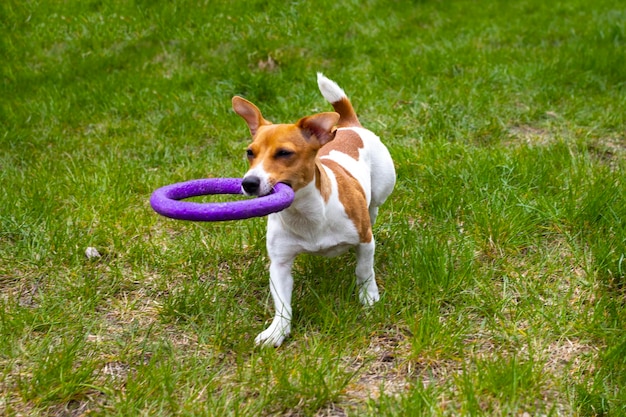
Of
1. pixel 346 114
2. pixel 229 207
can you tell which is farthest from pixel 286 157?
pixel 346 114

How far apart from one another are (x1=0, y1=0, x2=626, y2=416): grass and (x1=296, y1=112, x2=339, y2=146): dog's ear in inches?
30.3

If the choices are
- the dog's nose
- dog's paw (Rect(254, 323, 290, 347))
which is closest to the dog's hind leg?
dog's paw (Rect(254, 323, 290, 347))

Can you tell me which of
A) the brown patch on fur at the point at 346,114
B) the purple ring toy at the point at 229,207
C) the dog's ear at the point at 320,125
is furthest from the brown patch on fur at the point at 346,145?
the purple ring toy at the point at 229,207

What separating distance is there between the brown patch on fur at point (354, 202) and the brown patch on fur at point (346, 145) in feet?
0.89

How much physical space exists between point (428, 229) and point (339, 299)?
805 mm

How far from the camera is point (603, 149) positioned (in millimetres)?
4758

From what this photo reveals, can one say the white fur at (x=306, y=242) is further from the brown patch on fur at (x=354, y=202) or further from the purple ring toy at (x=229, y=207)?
the purple ring toy at (x=229, y=207)

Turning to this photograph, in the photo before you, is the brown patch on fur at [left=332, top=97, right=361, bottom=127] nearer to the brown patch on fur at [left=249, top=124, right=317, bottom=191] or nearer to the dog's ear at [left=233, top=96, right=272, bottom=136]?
the dog's ear at [left=233, top=96, right=272, bottom=136]

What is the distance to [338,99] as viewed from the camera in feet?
12.1

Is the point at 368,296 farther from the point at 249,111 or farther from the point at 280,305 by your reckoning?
the point at 249,111

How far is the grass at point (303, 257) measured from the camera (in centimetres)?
247

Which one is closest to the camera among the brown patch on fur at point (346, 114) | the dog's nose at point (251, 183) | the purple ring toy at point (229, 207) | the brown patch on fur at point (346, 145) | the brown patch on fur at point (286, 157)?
the purple ring toy at point (229, 207)

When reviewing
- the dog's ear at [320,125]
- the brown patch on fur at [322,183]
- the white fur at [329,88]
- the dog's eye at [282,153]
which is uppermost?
the dog's ear at [320,125]

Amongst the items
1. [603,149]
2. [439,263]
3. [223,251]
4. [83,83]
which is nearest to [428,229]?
[439,263]
